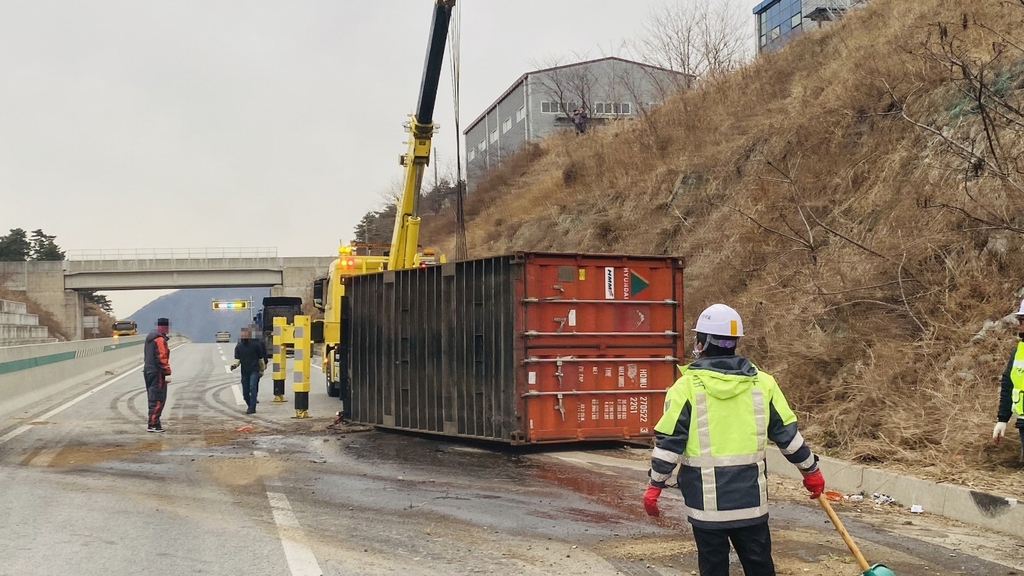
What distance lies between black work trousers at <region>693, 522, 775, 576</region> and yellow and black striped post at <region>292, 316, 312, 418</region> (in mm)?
12119

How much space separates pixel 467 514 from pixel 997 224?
725 cm

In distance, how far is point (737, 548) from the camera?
4.32 metres

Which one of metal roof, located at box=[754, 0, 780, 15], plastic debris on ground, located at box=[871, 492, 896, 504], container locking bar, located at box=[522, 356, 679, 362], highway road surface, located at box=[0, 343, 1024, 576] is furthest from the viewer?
metal roof, located at box=[754, 0, 780, 15]

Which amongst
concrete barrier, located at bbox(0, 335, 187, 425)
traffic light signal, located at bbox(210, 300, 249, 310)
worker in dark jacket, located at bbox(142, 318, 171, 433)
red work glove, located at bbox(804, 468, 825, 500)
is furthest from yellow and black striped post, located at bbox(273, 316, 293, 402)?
traffic light signal, located at bbox(210, 300, 249, 310)

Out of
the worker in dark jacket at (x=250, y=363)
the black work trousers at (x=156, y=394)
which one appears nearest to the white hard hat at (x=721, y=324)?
the black work trousers at (x=156, y=394)

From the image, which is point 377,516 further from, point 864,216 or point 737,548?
point 864,216

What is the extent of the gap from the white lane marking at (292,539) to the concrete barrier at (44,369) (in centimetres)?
1047

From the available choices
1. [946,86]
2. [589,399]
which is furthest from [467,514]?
[946,86]

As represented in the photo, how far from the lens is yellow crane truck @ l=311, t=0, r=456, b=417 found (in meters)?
16.4

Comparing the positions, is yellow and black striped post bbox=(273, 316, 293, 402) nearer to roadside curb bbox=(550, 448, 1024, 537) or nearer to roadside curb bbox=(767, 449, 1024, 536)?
roadside curb bbox=(550, 448, 1024, 537)

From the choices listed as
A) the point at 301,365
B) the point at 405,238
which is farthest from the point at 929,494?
the point at 405,238

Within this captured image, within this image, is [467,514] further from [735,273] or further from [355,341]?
[735,273]

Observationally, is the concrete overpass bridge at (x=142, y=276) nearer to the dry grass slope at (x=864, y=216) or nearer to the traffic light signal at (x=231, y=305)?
the traffic light signal at (x=231, y=305)

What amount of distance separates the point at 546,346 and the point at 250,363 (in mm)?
7953
